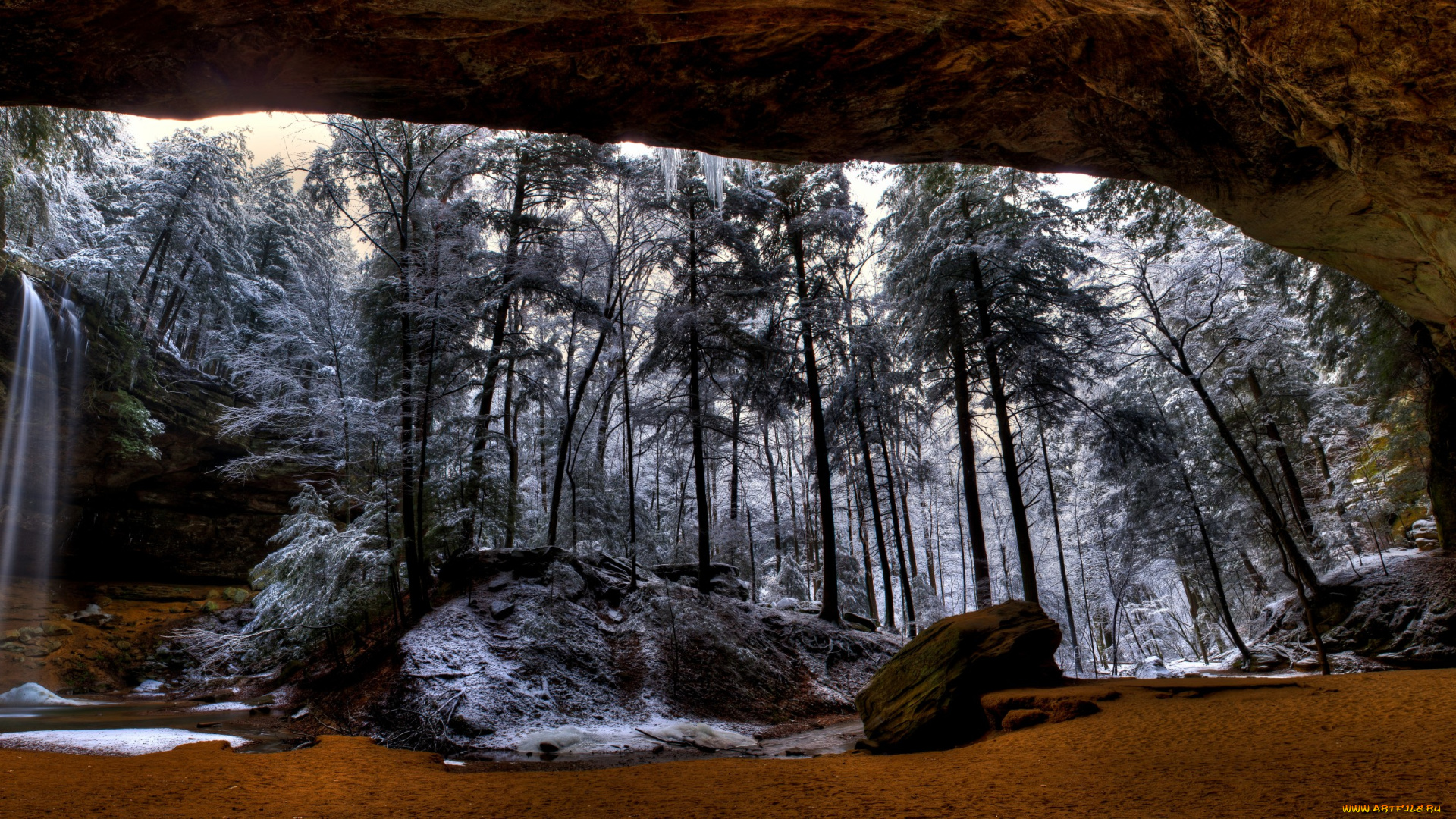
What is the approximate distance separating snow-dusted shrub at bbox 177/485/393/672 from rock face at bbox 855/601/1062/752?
305 inches

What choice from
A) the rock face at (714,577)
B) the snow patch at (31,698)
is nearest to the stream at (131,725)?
the snow patch at (31,698)

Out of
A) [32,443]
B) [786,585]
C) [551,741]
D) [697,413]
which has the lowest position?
[551,741]

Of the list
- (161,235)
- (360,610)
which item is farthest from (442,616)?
(161,235)

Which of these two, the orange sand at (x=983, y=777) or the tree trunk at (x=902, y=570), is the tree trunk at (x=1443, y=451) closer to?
the orange sand at (x=983, y=777)

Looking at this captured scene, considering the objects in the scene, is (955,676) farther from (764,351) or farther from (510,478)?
(510,478)

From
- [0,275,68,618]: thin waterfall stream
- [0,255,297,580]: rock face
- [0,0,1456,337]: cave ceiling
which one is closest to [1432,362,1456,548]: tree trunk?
[0,0,1456,337]: cave ceiling

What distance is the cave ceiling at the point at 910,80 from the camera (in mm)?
3186

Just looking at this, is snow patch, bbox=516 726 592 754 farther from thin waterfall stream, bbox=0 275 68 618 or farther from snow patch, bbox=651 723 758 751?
thin waterfall stream, bbox=0 275 68 618

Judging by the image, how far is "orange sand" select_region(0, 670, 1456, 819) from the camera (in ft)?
7.70

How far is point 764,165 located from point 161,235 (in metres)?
19.6

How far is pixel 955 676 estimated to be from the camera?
207 inches

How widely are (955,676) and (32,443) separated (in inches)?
835

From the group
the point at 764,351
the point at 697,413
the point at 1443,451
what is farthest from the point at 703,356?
the point at 1443,451

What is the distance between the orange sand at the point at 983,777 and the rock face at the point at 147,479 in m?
13.9
